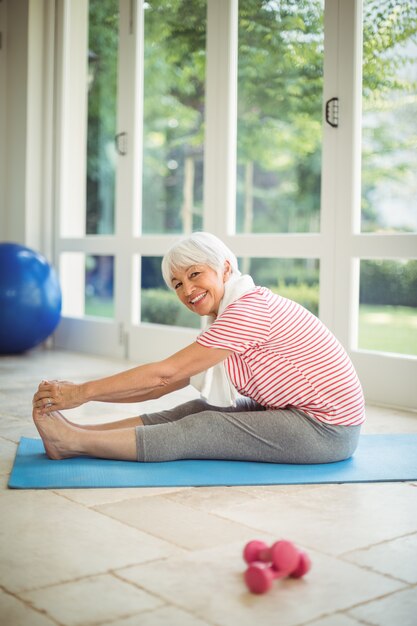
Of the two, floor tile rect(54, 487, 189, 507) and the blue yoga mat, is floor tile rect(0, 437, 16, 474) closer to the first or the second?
the blue yoga mat

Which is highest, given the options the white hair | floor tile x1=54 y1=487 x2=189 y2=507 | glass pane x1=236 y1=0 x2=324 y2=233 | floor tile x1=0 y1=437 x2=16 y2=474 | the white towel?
glass pane x1=236 y1=0 x2=324 y2=233

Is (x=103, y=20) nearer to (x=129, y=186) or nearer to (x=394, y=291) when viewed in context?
(x=129, y=186)

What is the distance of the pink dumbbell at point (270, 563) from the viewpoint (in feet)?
5.13

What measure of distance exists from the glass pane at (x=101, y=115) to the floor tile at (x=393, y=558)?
413 centimetres

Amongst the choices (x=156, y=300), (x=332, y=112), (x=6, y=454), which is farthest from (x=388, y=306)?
(x=6, y=454)

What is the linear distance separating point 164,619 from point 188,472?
3.25 ft

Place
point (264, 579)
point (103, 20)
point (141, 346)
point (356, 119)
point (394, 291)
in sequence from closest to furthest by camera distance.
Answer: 1. point (264, 579)
2. point (356, 119)
3. point (394, 291)
4. point (141, 346)
5. point (103, 20)

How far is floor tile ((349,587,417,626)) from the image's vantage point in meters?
1.46

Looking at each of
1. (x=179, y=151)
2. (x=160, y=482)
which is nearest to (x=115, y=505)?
(x=160, y=482)

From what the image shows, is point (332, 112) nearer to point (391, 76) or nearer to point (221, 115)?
point (391, 76)

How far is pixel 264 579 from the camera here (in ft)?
5.11

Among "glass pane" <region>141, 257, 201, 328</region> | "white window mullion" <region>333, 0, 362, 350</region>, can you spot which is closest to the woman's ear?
"white window mullion" <region>333, 0, 362, 350</region>

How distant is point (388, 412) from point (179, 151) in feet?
11.8

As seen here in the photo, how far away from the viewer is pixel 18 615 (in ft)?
4.79
